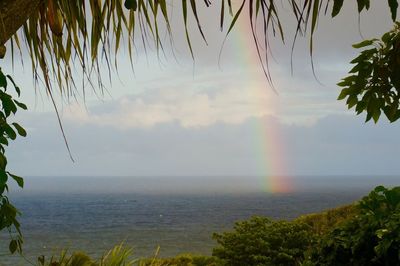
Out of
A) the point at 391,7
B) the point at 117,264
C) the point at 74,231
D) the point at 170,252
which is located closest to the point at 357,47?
the point at 391,7

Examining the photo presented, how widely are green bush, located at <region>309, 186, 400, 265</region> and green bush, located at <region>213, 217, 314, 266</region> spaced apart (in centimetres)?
471

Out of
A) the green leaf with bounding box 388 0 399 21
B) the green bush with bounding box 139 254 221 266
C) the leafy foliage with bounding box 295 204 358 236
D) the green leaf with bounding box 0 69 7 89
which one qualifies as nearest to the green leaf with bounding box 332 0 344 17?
the green leaf with bounding box 388 0 399 21

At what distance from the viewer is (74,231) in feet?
289

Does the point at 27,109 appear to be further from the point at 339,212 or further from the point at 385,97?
the point at 339,212

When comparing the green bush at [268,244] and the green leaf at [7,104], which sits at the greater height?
the green leaf at [7,104]

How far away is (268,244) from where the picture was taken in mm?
9711

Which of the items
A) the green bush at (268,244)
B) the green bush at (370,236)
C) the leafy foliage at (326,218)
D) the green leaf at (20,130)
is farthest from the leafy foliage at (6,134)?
the leafy foliage at (326,218)

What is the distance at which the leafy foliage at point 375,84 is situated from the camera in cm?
349

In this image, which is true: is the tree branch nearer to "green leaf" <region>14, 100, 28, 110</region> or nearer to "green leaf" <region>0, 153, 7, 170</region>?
"green leaf" <region>0, 153, 7, 170</region>

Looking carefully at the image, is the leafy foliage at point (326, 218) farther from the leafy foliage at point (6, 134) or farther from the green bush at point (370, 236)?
the leafy foliage at point (6, 134)

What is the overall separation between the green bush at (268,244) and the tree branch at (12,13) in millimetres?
7653

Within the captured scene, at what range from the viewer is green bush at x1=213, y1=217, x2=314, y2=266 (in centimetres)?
964

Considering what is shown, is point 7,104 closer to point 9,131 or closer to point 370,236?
point 9,131

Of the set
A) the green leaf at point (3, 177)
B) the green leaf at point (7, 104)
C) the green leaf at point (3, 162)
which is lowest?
the green leaf at point (3, 177)
